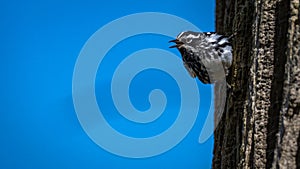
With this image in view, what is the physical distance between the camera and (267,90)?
72 cm

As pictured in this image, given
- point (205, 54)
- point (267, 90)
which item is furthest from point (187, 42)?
point (267, 90)

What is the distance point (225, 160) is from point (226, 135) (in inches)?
2.2

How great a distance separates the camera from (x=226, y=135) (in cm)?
99

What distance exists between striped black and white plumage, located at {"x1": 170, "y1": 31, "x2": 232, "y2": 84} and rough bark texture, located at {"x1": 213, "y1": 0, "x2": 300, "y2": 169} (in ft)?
0.70

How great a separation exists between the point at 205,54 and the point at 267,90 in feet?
2.56

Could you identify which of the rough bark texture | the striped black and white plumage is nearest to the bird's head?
the striped black and white plumage

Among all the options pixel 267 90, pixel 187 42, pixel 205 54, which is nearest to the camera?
pixel 267 90

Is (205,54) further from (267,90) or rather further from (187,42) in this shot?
(267,90)

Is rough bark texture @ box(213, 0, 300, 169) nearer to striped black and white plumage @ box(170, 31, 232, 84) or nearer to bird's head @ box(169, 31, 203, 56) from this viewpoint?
striped black and white plumage @ box(170, 31, 232, 84)

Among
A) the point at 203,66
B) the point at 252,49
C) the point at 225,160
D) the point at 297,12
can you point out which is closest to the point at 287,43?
the point at 297,12

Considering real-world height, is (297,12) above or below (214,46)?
below

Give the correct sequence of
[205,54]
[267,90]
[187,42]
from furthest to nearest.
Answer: [187,42]
[205,54]
[267,90]

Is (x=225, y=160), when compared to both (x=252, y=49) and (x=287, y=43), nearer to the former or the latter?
(x=252, y=49)

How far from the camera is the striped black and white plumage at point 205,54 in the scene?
1191 millimetres
